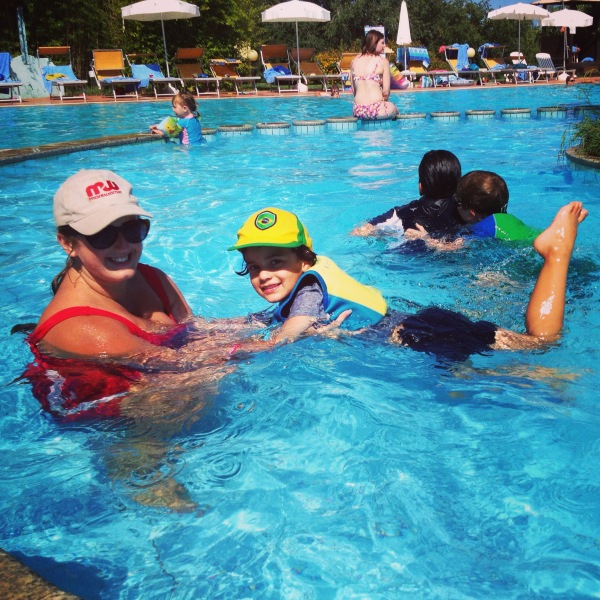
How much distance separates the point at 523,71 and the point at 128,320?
27529 mm

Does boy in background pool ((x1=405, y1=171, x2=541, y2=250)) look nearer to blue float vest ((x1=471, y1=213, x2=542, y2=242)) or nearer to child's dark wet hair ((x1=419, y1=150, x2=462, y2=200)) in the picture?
blue float vest ((x1=471, y1=213, x2=542, y2=242))

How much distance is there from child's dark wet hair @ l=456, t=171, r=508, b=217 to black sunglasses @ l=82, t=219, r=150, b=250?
3.27m

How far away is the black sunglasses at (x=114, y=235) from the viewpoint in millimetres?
2859

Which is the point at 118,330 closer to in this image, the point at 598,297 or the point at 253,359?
the point at 253,359

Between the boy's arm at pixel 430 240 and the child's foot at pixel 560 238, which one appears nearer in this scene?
the child's foot at pixel 560 238

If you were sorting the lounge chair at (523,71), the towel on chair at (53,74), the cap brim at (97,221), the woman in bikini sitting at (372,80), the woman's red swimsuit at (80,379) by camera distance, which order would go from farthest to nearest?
1. the lounge chair at (523,71)
2. the towel on chair at (53,74)
3. the woman in bikini sitting at (372,80)
4. the woman's red swimsuit at (80,379)
5. the cap brim at (97,221)

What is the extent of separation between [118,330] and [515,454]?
1.77 metres

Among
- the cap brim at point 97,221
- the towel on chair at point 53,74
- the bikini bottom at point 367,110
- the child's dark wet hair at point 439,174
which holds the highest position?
the towel on chair at point 53,74

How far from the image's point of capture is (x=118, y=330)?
9.73 feet

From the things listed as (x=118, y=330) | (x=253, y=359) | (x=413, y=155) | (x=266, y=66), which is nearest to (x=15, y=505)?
(x=118, y=330)

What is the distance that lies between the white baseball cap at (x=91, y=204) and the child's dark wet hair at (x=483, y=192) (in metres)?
3.32

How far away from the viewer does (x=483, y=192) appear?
5.48 metres

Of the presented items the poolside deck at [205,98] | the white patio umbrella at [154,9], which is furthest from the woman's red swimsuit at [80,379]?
the white patio umbrella at [154,9]

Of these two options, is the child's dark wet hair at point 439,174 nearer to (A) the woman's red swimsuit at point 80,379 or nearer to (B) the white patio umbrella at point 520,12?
(A) the woman's red swimsuit at point 80,379
